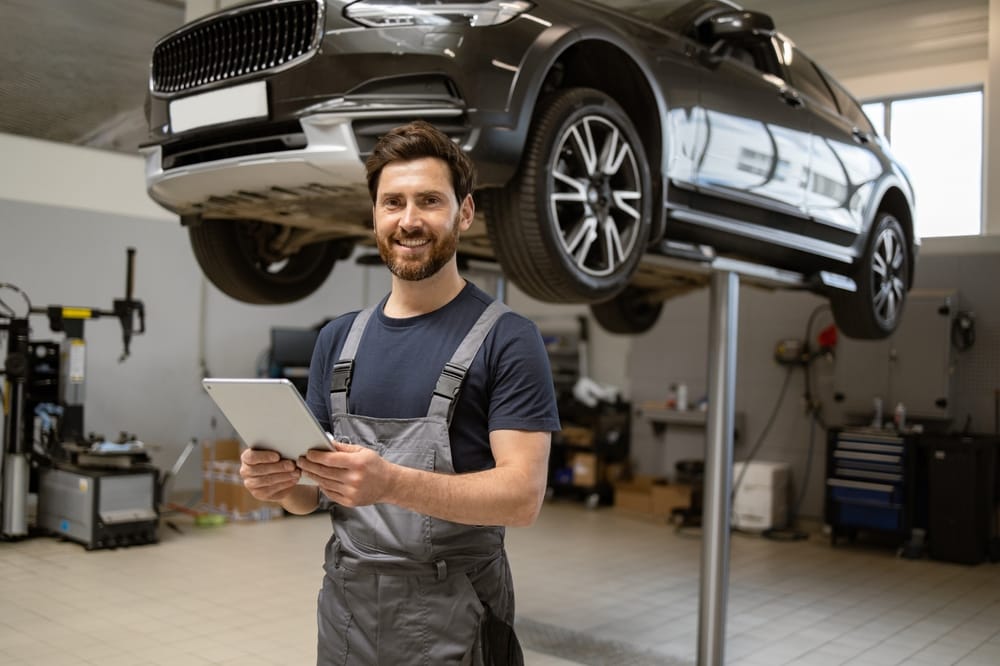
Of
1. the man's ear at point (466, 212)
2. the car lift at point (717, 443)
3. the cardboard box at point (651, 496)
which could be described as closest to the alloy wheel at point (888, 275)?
the car lift at point (717, 443)

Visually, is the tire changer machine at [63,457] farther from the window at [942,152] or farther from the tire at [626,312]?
the window at [942,152]

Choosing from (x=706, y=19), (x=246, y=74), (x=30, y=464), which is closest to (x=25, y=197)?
(x=30, y=464)

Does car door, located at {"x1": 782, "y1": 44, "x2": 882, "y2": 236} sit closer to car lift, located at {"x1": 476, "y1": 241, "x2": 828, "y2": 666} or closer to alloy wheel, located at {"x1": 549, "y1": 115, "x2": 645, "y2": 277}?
car lift, located at {"x1": 476, "y1": 241, "x2": 828, "y2": 666}

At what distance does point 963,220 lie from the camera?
6578 millimetres

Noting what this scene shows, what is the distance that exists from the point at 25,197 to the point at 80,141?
0.55 m

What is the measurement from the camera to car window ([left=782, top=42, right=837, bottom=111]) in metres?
3.94

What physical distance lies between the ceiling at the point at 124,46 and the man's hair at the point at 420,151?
17.9ft

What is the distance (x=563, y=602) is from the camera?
456 centimetres

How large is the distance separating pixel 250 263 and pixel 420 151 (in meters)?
2.16

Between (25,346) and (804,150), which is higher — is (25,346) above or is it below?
below

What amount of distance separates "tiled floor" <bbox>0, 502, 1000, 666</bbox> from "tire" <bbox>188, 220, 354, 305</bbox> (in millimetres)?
1422

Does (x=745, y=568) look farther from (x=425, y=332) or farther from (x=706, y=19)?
(x=425, y=332)

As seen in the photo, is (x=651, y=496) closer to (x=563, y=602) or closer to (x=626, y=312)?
(x=626, y=312)

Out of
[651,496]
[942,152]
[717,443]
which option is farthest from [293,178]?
[942,152]
